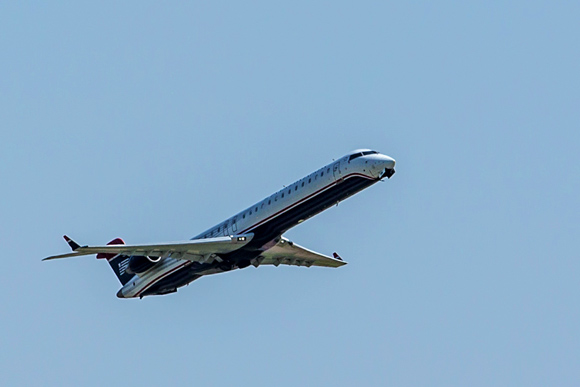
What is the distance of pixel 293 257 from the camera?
2584 inches

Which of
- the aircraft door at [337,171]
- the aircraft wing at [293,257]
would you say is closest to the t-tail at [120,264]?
the aircraft wing at [293,257]

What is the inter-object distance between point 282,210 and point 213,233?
5124mm

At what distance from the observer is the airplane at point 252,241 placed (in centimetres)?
5653

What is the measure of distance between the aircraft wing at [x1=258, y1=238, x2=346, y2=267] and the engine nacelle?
552cm

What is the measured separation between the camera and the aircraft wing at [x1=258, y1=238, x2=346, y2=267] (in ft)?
205

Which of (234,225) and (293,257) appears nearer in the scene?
(234,225)

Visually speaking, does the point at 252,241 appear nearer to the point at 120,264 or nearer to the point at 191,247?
the point at 191,247

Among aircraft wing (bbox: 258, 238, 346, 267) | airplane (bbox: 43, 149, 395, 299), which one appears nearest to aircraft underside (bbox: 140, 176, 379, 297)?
airplane (bbox: 43, 149, 395, 299)

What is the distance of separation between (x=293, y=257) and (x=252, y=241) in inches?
272

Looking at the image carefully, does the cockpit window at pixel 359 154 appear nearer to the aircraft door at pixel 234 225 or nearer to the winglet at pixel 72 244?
the aircraft door at pixel 234 225

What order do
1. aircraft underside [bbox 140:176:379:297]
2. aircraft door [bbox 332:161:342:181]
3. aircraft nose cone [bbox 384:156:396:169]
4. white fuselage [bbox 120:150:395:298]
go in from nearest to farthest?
1. aircraft nose cone [bbox 384:156:396:169]
2. white fuselage [bbox 120:150:395:298]
3. aircraft door [bbox 332:161:342:181]
4. aircraft underside [bbox 140:176:379:297]

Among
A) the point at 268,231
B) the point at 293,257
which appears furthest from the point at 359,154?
the point at 293,257

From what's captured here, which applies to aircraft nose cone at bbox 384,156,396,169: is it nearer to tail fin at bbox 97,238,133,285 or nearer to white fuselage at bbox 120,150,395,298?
white fuselage at bbox 120,150,395,298

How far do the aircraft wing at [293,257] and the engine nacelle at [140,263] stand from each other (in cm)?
552
